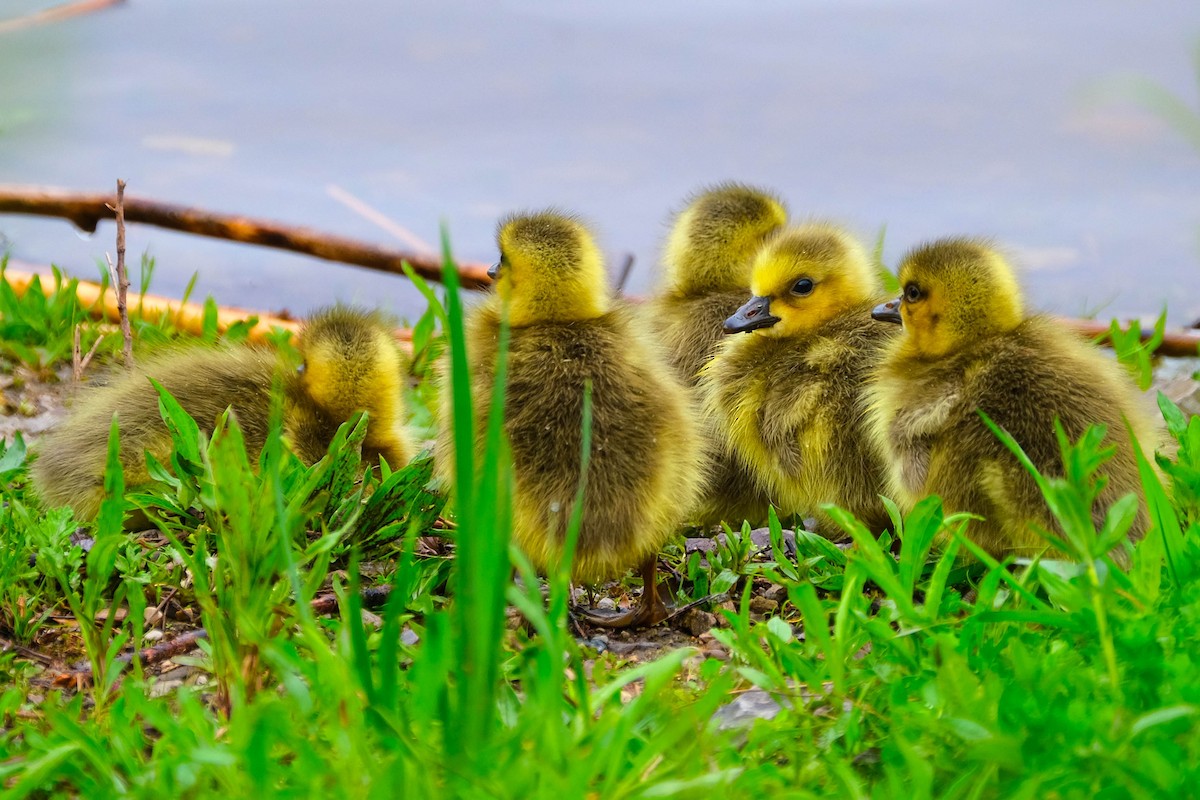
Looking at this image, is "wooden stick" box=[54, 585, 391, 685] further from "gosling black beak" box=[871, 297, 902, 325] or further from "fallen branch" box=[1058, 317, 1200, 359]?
"fallen branch" box=[1058, 317, 1200, 359]

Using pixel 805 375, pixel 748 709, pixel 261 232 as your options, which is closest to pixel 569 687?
pixel 748 709

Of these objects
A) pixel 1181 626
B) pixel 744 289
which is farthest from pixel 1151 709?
pixel 744 289

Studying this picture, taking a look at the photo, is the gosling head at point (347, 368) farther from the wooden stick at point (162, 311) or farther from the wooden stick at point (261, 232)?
the wooden stick at point (261, 232)

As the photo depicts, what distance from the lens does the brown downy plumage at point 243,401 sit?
3113 millimetres

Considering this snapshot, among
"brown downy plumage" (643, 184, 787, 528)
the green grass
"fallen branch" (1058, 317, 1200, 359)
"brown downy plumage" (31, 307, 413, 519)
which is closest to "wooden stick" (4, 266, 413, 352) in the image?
"brown downy plumage" (31, 307, 413, 519)

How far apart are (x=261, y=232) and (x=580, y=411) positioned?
2.97 meters

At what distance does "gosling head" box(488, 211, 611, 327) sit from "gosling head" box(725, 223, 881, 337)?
1.55 ft

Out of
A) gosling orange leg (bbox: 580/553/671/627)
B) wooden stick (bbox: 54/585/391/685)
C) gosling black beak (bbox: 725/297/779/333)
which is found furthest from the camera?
gosling black beak (bbox: 725/297/779/333)

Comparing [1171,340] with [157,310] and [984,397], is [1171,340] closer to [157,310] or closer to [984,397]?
[984,397]

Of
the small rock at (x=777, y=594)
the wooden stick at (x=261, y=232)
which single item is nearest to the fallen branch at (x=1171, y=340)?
the small rock at (x=777, y=594)

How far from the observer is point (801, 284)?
3281mm

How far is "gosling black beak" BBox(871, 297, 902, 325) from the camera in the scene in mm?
3020

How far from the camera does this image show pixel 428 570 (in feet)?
8.94

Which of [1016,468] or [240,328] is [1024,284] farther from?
[240,328]
